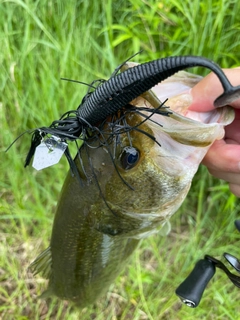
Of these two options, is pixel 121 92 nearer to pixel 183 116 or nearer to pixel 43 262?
pixel 183 116

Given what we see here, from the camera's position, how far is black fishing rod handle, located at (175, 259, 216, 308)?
4.69 feet

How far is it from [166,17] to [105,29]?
0.41 meters

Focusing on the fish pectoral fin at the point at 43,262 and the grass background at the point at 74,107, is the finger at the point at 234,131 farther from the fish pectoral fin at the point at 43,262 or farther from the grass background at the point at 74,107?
the fish pectoral fin at the point at 43,262

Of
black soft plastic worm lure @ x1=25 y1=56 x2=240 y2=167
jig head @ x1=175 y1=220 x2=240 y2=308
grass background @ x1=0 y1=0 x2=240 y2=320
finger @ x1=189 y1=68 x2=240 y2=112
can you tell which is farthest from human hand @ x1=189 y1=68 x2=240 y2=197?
grass background @ x1=0 y1=0 x2=240 y2=320

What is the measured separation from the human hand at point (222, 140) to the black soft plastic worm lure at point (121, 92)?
0.41ft

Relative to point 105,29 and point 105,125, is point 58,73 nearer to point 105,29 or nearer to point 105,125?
point 105,29

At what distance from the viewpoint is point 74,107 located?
2.27m

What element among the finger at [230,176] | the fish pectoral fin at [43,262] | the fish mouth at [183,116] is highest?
the fish mouth at [183,116]

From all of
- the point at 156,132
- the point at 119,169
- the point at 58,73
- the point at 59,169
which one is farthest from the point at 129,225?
the point at 58,73

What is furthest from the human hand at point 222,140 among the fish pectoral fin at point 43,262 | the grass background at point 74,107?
the fish pectoral fin at point 43,262

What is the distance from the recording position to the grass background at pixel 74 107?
7.05 ft

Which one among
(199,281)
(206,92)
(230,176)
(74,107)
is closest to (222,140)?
(230,176)

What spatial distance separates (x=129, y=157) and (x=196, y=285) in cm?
75

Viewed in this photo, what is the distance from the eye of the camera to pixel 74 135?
1035 mm
